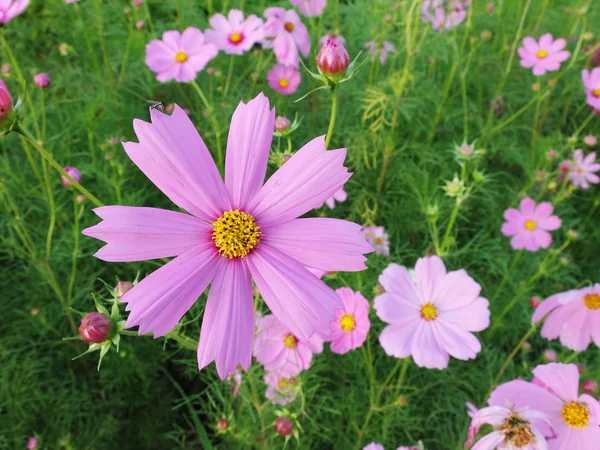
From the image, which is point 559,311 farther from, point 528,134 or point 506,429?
point 528,134

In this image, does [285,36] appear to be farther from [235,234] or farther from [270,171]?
[235,234]

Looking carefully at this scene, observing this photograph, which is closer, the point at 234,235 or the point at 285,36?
the point at 234,235

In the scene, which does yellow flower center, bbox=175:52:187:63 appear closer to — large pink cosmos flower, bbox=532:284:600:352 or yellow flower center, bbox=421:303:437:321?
yellow flower center, bbox=421:303:437:321

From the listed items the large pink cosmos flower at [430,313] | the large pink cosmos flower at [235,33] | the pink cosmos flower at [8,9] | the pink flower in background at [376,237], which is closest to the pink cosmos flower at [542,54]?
the pink flower in background at [376,237]

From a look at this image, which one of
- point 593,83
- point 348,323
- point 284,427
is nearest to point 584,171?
point 593,83

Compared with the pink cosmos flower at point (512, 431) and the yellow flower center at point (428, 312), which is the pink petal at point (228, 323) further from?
the yellow flower center at point (428, 312)

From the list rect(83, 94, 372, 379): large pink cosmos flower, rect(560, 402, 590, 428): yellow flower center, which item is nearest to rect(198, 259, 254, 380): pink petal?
rect(83, 94, 372, 379): large pink cosmos flower
